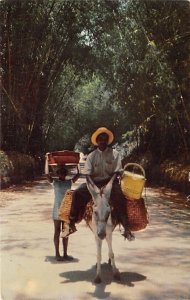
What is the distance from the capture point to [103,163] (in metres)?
5.36

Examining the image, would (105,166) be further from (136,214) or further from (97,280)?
(97,280)

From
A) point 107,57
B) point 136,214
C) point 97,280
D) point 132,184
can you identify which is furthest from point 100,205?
point 107,57

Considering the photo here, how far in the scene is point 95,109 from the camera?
41.7m

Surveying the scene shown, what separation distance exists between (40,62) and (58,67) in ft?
14.0

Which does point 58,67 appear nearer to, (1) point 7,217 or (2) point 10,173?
(2) point 10,173

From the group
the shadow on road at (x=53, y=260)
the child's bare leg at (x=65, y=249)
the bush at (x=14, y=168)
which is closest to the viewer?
the shadow on road at (x=53, y=260)

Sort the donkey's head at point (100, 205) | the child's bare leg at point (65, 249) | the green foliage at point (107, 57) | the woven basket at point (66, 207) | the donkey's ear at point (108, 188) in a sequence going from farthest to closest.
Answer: the green foliage at point (107, 57), the child's bare leg at point (65, 249), the woven basket at point (66, 207), the donkey's ear at point (108, 188), the donkey's head at point (100, 205)

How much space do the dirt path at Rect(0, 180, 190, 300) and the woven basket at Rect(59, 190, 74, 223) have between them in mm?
623

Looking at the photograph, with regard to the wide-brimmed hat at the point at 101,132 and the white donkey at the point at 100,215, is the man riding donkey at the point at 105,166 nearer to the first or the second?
the wide-brimmed hat at the point at 101,132

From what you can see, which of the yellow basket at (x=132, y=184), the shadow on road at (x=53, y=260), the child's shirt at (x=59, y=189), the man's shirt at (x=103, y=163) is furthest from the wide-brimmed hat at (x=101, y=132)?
the shadow on road at (x=53, y=260)

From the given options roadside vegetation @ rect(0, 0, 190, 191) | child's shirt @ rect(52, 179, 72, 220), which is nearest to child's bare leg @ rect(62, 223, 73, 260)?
child's shirt @ rect(52, 179, 72, 220)

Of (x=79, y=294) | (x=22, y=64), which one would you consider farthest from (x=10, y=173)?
(x=79, y=294)

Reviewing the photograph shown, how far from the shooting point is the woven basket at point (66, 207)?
5.54m

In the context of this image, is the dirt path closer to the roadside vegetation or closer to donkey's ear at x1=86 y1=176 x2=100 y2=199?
donkey's ear at x1=86 y1=176 x2=100 y2=199
